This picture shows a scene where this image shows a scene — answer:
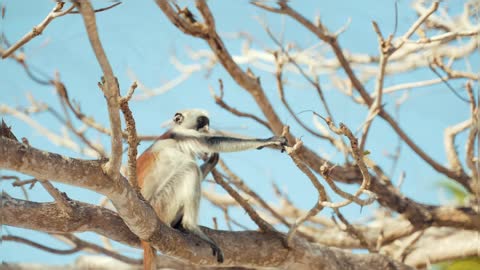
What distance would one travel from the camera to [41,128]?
18.6 feet

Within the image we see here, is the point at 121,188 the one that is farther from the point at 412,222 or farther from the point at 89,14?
the point at 412,222

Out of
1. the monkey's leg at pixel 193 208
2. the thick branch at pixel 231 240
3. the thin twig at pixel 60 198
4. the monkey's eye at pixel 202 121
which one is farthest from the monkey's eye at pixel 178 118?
the thin twig at pixel 60 198

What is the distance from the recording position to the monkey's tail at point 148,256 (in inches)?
127

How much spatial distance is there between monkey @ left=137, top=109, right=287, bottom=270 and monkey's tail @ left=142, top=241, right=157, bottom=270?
0.30 meters

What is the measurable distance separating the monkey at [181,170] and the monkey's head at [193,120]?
0.10m

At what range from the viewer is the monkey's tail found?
3.21 metres

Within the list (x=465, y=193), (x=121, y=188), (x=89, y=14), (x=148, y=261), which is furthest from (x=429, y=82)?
(x=89, y=14)

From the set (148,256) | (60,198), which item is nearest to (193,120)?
(148,256)

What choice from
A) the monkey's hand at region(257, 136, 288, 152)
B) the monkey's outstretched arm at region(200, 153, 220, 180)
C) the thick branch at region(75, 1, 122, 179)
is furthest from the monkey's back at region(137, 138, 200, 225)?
the thick branch at region(75, 1, 122, 179)

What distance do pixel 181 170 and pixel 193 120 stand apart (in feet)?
2.41

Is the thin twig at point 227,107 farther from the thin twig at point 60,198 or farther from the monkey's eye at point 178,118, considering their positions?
the thin twig at point 60,198

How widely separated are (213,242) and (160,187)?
67cm

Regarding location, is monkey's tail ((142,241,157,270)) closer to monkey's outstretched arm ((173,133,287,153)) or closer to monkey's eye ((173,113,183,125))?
monkey's outstretched arm ((173,133,287,153))

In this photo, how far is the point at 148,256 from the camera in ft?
10.6
